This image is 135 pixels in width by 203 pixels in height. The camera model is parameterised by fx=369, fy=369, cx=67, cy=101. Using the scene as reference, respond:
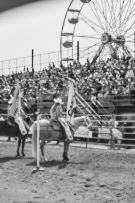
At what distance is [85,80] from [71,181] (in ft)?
44.8

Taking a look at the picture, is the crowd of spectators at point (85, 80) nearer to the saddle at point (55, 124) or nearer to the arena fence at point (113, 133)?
the arena fence at point (113, 133)

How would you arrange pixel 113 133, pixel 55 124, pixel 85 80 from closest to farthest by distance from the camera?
pixel 55 124 → pixel 113 133 → pixel 85 80

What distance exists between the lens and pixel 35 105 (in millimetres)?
21844

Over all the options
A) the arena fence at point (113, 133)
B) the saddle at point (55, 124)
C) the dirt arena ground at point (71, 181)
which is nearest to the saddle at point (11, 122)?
the dirt arena ground at point (71, 181)

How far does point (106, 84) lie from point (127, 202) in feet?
43.6

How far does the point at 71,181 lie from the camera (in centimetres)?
730

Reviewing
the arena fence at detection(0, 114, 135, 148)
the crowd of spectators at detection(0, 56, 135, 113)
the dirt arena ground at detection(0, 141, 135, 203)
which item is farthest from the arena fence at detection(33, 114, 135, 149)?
the dirt arena ground at detection(0, 141, 135, 203)

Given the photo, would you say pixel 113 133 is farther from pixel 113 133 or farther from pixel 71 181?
pixel 71 181

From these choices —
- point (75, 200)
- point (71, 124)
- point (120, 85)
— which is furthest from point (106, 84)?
point (75, 200)

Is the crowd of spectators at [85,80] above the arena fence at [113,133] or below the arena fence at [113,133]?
above

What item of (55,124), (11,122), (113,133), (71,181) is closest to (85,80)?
(113,133)

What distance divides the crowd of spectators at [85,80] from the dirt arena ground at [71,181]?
4.96 m

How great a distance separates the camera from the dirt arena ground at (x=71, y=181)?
5.54m

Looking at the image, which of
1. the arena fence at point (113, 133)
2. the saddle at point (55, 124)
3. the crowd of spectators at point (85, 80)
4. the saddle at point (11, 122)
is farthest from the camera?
the crowd of spectators at point (85, 80)
